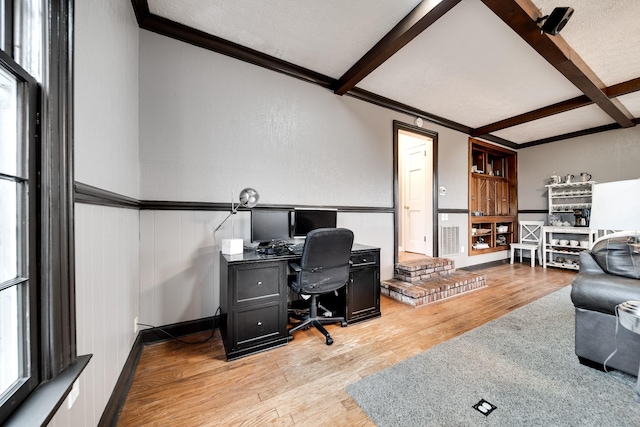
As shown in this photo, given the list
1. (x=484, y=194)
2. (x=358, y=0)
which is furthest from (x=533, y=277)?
(x=358, y=0)

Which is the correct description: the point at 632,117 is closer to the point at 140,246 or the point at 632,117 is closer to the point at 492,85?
the point at 492,85

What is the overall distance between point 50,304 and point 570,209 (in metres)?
7.11

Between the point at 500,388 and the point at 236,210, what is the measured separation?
7.69 feet

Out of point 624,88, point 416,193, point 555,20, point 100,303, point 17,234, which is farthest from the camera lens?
point 416,193

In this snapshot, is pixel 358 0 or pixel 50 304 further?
pixel 358 0

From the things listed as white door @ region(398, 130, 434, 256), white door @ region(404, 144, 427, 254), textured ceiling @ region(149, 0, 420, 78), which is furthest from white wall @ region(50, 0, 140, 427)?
white door @ region(404, 144, 427, 254)

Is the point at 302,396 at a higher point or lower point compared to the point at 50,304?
lower

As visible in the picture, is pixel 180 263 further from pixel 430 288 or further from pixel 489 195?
pixel 489 195

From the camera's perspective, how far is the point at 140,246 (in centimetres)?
199

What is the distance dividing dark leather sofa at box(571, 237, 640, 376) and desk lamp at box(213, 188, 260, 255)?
2484 mm

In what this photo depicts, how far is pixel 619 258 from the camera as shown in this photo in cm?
163

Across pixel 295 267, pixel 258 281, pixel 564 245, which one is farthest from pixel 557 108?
pixel 258 281

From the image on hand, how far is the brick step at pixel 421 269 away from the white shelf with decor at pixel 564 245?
2.70 m

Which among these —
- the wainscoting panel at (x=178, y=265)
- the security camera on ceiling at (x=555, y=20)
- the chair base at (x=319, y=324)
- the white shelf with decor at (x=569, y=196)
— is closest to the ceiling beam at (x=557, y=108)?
the white shelf with decor at (x=569, y=196)
